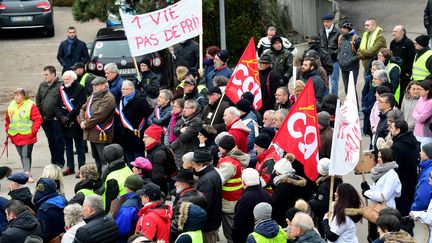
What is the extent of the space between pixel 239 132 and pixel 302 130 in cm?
149

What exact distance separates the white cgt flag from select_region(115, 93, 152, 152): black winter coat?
4709 millimetres

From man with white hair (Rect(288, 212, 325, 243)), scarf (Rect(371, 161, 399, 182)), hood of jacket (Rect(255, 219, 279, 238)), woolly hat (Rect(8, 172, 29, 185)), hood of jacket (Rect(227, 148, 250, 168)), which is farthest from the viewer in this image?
hood of jacket (Rect(227, 148, 250, 168))

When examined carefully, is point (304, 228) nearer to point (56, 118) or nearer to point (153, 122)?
point (153, 122)

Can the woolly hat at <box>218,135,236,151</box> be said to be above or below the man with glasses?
above

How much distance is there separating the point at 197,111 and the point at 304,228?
4.78 m

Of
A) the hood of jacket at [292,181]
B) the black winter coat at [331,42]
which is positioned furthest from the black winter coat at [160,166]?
the black winter coat at [331,42]

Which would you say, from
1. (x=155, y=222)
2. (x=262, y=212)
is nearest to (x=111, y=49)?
(x=155, y=222)

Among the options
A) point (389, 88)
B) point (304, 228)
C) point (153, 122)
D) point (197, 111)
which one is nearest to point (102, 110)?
point (153, 122)

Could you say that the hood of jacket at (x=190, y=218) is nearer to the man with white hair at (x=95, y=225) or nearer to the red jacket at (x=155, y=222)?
the red jacket at (x=155, y=222)

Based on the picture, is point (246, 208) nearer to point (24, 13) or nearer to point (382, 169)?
point (382, 169)

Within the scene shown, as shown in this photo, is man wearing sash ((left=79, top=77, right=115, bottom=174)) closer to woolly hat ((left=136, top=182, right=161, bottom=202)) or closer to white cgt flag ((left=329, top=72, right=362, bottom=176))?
white cgt flag ((left=329, top=72, right=362, bottom=176))

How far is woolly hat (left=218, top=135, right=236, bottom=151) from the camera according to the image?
41.8 ft

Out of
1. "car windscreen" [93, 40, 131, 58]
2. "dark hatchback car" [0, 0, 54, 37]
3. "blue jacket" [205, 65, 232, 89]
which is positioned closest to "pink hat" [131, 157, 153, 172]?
"blue jacket" [205, 65, 232, 89]

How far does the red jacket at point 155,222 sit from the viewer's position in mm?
10906
